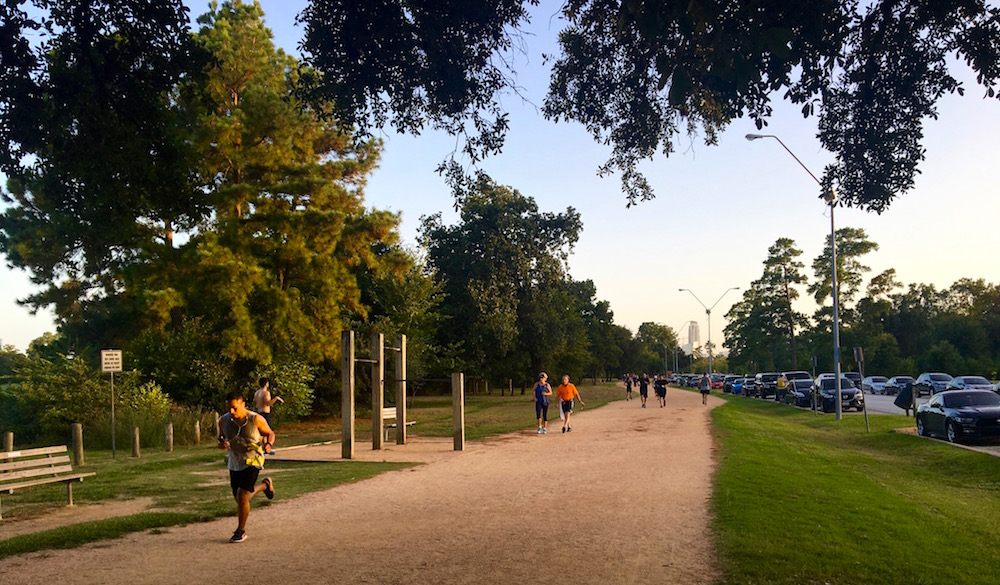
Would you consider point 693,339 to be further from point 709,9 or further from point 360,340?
point 709,9

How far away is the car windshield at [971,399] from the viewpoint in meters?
21.6

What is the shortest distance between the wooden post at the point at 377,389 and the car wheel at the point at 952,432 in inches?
609

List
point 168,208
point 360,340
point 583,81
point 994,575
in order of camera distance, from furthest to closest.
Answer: point 360,340
point 168,208
point 583,81
point 994,575

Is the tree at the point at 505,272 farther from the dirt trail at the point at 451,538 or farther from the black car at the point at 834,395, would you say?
the dirt trail at the point at 451,538

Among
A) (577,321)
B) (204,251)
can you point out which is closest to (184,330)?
(204,251)

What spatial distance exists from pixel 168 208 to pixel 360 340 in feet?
81.6

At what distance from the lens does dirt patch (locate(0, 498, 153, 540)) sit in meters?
9.51

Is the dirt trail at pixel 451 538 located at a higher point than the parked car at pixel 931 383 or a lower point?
higher

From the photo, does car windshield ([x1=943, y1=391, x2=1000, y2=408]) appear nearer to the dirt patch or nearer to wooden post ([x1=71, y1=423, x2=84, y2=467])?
the dirt patch

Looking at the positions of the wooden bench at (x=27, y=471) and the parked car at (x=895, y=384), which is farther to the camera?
the parked car at (x=895, y=384)

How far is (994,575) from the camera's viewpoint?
283 inches

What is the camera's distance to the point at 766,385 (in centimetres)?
5662

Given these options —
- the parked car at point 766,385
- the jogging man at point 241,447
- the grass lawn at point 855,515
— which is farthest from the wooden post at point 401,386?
the parked car at point 766,385

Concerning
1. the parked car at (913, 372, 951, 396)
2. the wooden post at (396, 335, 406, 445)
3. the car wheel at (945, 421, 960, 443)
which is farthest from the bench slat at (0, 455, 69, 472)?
the parked car at (913, 372, 951, 396)
